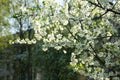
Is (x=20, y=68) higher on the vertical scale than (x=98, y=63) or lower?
lower

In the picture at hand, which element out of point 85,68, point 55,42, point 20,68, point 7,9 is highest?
point 7,9

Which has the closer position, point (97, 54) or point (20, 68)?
point (97, 54)

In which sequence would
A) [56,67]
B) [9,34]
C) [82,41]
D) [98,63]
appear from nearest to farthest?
[82,41]
[98,63]
[56,67]
[9,34]

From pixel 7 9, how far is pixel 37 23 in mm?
31027

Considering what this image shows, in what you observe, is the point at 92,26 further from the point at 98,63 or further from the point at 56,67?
the point at 56,67

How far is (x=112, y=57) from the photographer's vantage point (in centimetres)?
907

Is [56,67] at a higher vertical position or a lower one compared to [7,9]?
lower

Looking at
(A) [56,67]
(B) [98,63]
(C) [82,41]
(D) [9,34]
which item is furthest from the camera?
(D) [9,34]

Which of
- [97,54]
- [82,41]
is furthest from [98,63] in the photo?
[82,41]

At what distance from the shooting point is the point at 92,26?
29.2ft

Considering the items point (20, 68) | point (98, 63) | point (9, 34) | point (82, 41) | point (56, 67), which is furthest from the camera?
point (20, 68)

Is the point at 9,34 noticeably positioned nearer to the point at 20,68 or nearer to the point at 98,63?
the point at 20,68

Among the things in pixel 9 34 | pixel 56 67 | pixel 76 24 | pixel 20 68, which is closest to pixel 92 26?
pixel 76 24

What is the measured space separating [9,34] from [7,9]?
2679 mm
